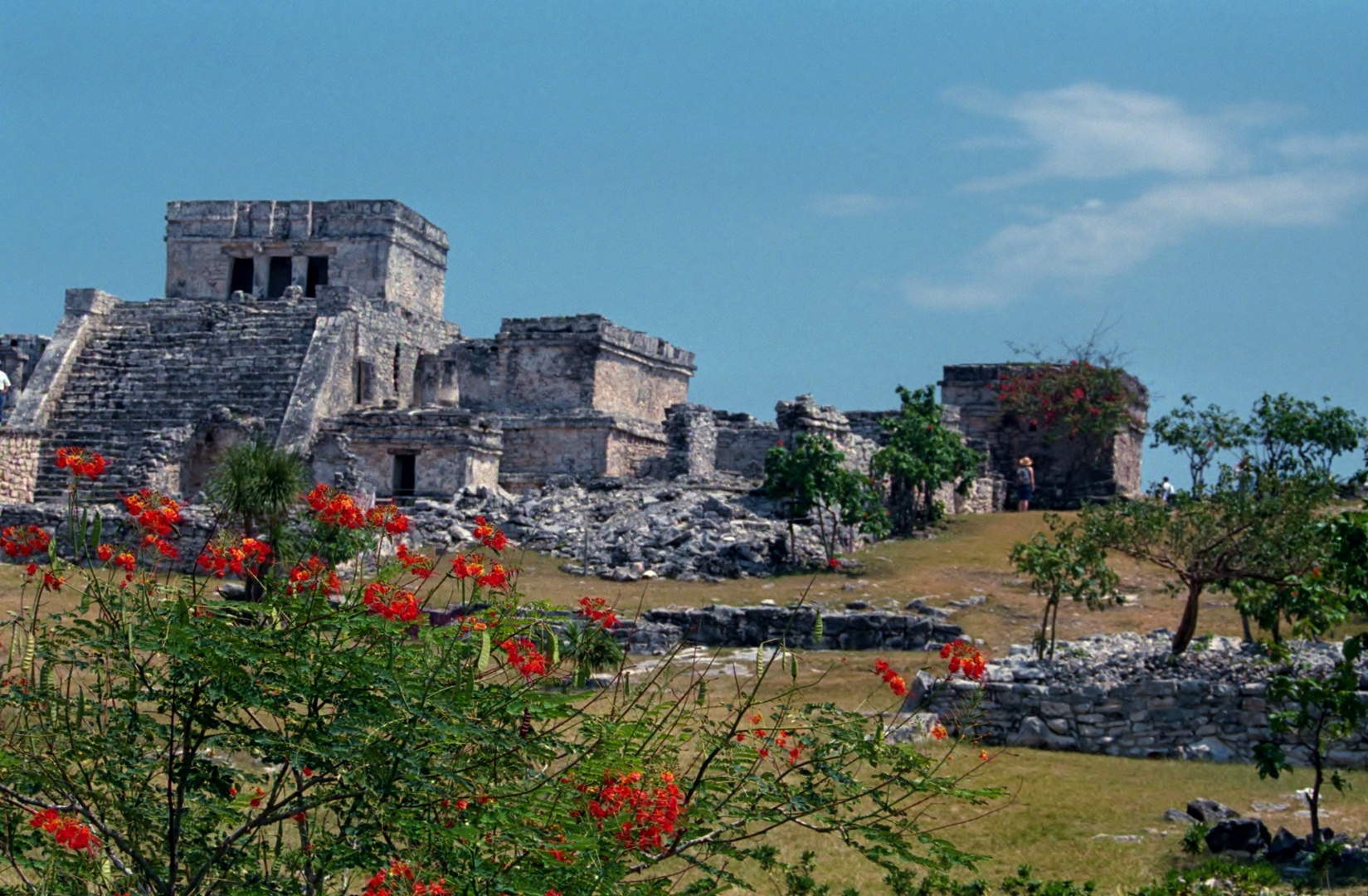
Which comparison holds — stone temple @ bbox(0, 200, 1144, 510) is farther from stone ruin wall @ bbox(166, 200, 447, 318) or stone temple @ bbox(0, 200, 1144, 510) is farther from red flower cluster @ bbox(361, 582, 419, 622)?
red flower cluster @ bbox(361, 582, 419, 622)

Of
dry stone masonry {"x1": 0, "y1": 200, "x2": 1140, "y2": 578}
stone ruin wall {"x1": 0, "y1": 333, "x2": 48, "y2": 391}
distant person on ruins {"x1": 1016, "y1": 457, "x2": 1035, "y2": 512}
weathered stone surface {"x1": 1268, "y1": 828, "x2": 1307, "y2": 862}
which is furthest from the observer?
stone ruin wall {"x1": 0, "y1": 333, "x2": 48, "y2": 391}

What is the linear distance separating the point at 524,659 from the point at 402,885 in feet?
2.71

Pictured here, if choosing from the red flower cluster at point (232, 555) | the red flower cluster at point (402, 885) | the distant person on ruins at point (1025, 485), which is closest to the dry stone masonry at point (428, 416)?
the distant person on ruins at point (1025, 485)

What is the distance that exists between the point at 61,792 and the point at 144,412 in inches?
859

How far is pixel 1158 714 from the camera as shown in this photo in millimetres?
11188

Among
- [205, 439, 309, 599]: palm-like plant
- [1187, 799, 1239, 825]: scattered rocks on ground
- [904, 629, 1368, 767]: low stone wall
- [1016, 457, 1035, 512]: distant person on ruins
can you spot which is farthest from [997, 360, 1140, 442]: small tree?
[1187, 799, 1239, 825]: scattered rocks on ground

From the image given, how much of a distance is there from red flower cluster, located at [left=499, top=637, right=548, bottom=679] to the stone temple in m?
16.7

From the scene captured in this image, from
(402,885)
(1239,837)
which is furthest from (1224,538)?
(402,885)

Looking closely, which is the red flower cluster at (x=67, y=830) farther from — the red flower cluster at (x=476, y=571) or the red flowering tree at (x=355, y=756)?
the red flower cluster at (x=476, y=571)

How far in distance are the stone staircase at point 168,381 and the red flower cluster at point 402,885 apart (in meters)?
19.5

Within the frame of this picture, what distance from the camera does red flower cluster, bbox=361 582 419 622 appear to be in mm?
4465

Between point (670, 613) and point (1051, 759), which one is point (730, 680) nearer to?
point (1051, 759)

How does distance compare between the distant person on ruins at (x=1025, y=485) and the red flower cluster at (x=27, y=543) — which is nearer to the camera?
the red flower cluster at (x=27, y=543)

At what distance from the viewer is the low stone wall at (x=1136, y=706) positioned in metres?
11.0
